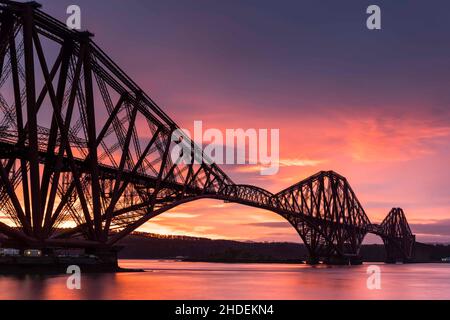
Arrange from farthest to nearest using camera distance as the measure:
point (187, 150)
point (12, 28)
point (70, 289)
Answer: point (187, 150), point (12, 28), point (70, 289)

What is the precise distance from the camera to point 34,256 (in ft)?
228

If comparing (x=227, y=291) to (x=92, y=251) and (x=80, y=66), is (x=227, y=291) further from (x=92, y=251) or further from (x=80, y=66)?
(x=80, y=66)

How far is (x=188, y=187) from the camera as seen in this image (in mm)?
109000

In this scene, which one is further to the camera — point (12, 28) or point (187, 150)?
point (187, 150)

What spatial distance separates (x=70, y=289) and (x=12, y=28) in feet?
68.9

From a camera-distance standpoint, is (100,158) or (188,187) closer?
(100,158)

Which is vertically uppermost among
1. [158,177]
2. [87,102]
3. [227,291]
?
[87,102]

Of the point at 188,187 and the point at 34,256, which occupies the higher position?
the point at 188,187

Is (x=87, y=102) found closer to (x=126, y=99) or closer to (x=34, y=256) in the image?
(x=126, y=99)

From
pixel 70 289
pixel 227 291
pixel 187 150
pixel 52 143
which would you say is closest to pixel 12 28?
pixel 52 143

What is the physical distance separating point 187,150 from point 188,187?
5.88 m

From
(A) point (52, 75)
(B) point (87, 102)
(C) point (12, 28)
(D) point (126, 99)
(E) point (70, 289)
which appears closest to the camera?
(E) point (70, 289)

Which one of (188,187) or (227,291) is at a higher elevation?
(188,187)

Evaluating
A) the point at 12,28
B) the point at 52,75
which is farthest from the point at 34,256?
the point at 12,28
